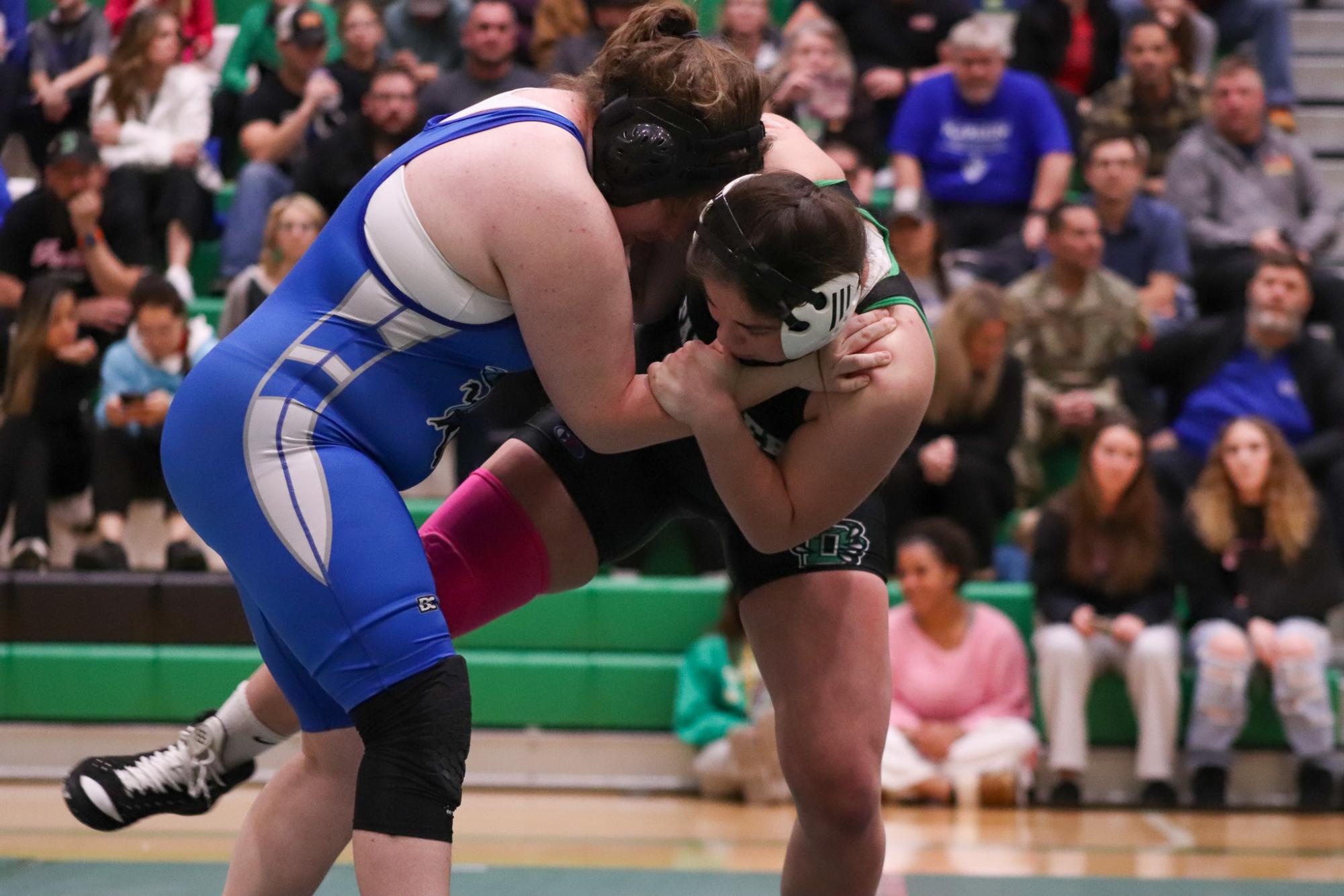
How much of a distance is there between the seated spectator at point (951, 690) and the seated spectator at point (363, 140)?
8.66 feet

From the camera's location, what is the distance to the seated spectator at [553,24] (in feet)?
23.7

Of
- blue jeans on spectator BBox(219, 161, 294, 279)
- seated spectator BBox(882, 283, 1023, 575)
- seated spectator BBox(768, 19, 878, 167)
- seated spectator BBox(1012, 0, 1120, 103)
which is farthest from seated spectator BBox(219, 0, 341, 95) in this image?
seated spectator BBox(882, 283, 1023, 575)

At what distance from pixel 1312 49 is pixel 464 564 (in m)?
7.20

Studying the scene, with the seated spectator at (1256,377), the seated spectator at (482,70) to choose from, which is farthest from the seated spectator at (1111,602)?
the seated spectator at (482,70)

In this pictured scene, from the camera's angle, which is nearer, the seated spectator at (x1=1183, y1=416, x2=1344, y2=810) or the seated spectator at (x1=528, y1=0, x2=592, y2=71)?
the seated spectator at (x1=1183, y1=416, x2=1344, y2=810)

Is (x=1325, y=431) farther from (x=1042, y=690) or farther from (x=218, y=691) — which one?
(x=218, y=691)

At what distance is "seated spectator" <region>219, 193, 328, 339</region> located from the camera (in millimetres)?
5918

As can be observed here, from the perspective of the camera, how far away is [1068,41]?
7543 millimetres

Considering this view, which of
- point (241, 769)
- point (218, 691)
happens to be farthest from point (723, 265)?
point (218, 691)

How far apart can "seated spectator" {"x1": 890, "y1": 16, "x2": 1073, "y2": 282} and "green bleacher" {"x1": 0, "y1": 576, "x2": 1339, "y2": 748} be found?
188cm

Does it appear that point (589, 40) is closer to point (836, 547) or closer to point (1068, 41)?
point (1068, 41)

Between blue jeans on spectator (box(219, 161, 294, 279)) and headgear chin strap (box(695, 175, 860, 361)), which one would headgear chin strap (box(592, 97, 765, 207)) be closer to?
headgear chin strap (box(695, 175, 860, 361))

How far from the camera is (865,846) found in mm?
2592

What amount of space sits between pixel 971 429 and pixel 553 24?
9.19 feet
